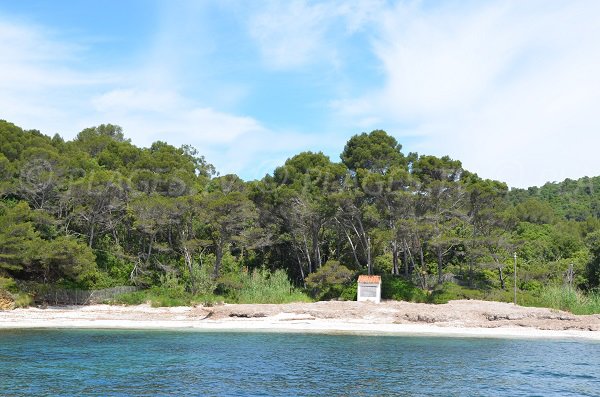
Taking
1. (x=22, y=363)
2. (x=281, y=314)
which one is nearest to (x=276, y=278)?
(x=281, y=314)

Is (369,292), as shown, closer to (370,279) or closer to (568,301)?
(370,279)

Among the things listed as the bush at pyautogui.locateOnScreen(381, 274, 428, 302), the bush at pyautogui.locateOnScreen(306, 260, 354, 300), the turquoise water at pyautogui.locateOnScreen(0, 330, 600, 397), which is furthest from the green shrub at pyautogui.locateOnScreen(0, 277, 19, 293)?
the bush at pyautogui.locateOnScreen(381, 274, 428, 302)

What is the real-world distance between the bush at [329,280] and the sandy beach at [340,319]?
3.45 metres

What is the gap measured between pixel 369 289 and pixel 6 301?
76.6 ft

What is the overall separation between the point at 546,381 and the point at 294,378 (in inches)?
322

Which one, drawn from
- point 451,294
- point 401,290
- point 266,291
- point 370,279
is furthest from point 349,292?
point 451,294

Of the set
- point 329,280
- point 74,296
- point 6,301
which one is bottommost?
point 6,301

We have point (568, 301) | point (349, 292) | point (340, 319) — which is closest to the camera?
point (340, 319)

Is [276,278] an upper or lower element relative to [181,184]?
lower

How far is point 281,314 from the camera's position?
113 feet

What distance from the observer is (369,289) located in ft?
128

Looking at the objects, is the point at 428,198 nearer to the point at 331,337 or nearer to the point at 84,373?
the point at 331,337

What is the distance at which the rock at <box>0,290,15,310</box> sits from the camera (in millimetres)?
33656

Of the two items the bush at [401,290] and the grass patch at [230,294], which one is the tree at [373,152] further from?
the grass patch at [230,294]
